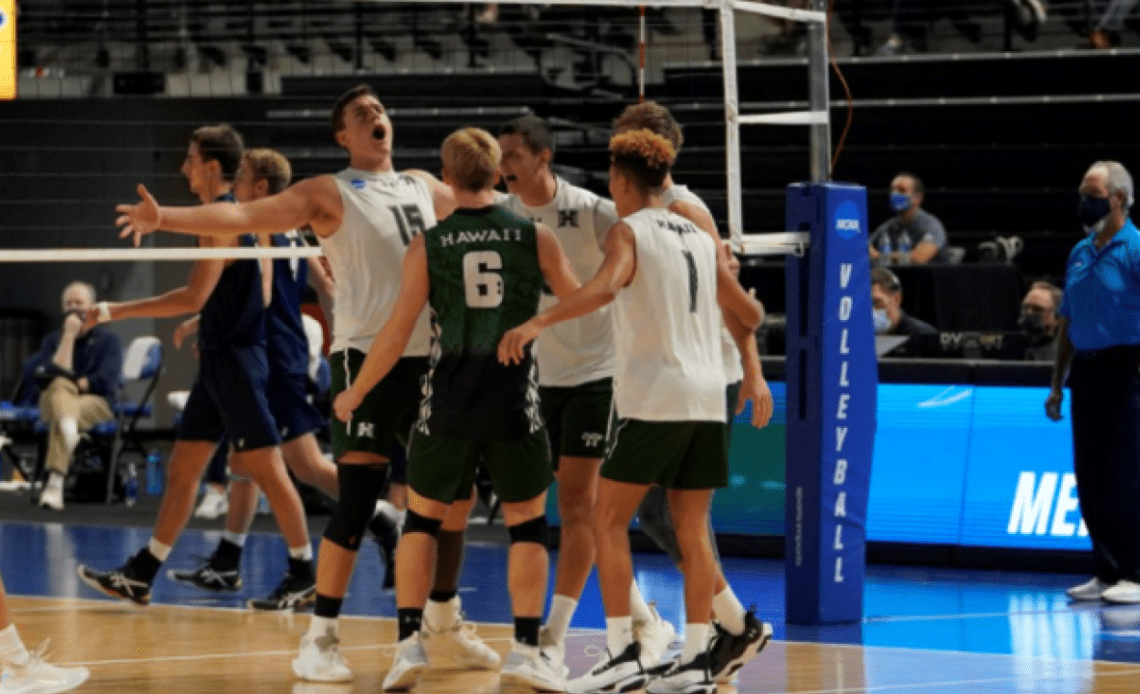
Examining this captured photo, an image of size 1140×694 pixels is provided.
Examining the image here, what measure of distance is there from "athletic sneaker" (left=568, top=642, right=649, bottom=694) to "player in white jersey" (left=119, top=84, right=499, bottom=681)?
0.67 metres

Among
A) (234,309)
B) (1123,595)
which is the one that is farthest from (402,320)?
(1123,595)

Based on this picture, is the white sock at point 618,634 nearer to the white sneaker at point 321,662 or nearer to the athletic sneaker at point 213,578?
the white sneaker at point 321,662

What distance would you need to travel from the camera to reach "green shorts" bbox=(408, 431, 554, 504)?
678 cm

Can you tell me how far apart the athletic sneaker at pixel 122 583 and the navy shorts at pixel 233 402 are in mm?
685

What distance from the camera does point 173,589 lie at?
32.3ft

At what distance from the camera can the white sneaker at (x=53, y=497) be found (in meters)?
14.0

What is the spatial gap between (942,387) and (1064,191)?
19.9 feet

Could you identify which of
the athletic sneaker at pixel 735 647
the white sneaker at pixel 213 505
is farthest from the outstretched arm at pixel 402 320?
the white sneaker at pixel 213 505

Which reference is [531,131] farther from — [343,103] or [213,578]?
[213,578]

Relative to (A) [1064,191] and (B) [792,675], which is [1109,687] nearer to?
(B) [792,675]

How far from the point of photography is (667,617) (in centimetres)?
877

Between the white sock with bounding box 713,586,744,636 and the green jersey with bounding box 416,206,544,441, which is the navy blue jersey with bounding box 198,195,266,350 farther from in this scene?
the white sock with bounding box 713,586,744,636

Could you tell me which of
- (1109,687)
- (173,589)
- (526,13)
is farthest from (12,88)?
(526,13)

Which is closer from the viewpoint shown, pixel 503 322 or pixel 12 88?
pixel 503 322
